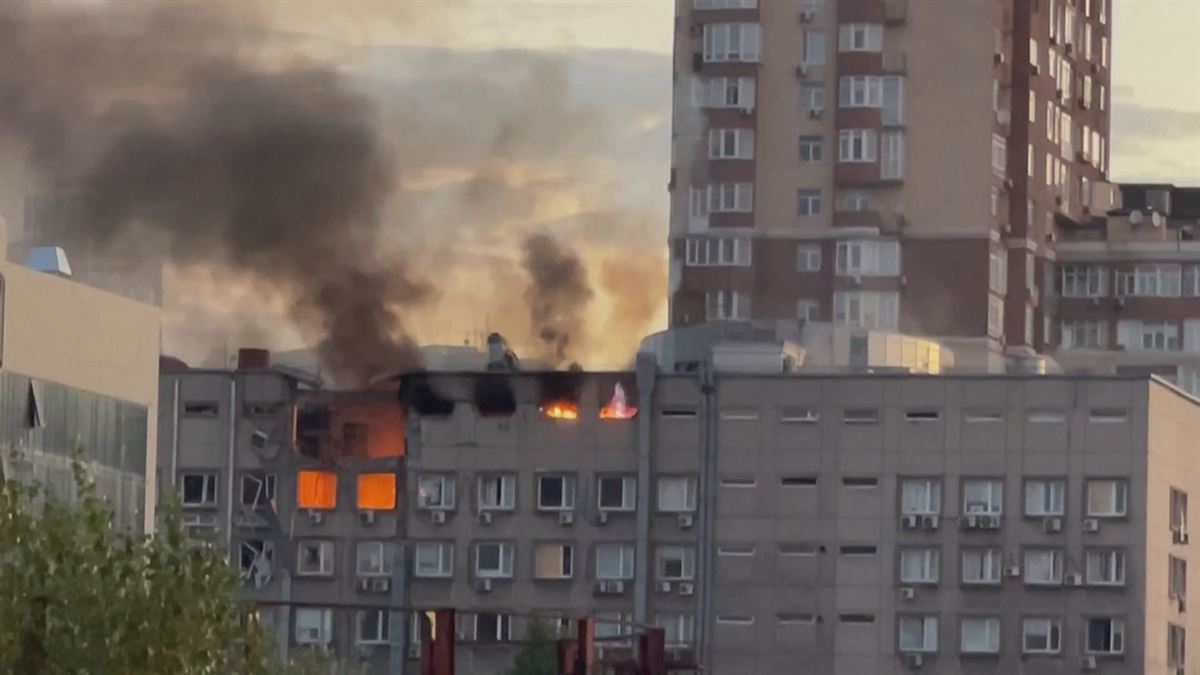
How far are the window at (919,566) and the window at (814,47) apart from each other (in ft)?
117

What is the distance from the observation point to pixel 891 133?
166 meters

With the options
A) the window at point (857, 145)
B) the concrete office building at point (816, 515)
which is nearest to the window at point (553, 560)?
the concrete office building at point (816, 515)

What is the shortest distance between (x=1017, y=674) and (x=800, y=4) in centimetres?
4114

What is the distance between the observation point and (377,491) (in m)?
137

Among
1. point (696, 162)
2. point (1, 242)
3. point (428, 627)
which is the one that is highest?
point (696, 162)

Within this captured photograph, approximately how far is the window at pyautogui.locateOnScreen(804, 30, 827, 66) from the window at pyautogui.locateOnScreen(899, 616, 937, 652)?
3740 centimetres

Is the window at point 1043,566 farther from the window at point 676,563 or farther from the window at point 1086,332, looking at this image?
the window at point 1086,332

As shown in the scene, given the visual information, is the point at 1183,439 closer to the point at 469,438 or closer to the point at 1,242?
the point at 469,438

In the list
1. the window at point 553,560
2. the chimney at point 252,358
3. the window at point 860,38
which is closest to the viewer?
the window at point 553,560

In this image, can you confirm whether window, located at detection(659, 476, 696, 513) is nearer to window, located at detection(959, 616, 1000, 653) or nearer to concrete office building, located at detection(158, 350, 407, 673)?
concrete office building, located at detection(158, 350, 407, 673)

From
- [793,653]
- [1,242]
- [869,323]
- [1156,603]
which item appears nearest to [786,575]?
[793,653]

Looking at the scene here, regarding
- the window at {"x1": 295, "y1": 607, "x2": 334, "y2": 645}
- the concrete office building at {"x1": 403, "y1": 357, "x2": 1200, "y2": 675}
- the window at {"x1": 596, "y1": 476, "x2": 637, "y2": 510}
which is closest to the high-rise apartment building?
the concrete office building at {"x1": 403, "y1": 357, "x2": 1200, "y2": 675}

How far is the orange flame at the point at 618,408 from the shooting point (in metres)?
136

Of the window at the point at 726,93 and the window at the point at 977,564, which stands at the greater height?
the window at the point at 726,93
